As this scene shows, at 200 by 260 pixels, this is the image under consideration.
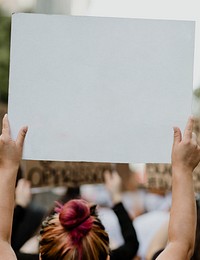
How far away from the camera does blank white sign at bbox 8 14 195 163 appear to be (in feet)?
8.31

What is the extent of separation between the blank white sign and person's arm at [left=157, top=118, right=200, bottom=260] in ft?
0.41

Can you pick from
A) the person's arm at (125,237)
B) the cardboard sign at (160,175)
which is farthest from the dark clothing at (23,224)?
the cardboard sign at (160,175)

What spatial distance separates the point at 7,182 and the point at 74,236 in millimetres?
598

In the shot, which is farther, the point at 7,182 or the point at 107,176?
the point at 107,176

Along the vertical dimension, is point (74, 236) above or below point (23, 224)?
above

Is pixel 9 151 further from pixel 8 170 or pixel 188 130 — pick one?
pixel 188 130

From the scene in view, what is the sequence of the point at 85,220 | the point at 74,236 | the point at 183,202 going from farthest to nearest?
the point at 85,220
the point at 74,236
the point at 183,202

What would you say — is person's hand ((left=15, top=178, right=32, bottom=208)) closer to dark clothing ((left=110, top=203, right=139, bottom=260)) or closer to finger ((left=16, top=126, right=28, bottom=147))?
dark clothing ((left=110, top=203, right=139, bottom=260))

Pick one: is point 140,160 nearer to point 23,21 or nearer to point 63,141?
point 63,141

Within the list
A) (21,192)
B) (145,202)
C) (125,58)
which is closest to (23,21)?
(125,58)

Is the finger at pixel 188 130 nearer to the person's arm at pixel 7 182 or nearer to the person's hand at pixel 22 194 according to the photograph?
the person's arm at pixel 7 182

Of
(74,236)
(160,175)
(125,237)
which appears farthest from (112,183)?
(74,236)

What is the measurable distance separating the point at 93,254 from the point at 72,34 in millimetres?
768

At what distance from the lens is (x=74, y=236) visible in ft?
9.56
